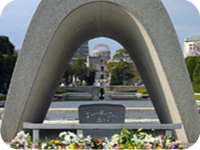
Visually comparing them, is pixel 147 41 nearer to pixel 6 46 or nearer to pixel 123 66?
pixel 6 46

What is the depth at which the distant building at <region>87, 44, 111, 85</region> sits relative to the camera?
7462 cm

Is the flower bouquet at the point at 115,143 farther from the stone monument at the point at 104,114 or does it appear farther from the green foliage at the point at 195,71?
the green foliage at the point at 195,71

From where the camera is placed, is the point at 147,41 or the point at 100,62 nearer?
the point at 147,41

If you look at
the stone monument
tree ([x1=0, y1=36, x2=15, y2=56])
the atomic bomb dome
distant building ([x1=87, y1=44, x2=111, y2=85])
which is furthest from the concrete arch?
the atomic bomb dome

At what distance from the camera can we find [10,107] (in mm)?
6855

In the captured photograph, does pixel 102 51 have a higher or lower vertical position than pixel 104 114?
higher

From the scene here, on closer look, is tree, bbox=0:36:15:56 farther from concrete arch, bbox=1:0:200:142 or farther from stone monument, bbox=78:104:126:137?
concrete arch, bbox=1:0:200:142

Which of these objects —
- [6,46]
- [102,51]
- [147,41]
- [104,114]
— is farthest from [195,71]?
[102,51]

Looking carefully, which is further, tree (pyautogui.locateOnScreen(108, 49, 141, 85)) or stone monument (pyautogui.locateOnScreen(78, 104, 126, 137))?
tree (pyautogui.locateOnScreen(108, 49, 141, 85))

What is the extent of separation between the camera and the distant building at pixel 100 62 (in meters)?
74.6

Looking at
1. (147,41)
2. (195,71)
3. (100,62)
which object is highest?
(147,41)

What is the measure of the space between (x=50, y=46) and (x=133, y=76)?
139ft

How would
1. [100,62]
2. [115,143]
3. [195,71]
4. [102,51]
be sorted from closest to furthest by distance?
[115,143], [195,71], [100,62], [102,51]

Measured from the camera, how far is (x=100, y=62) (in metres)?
80.1
